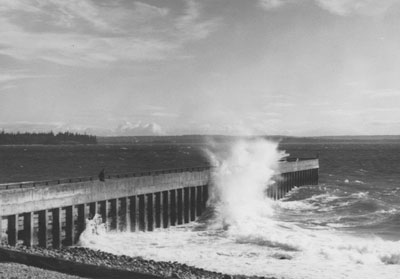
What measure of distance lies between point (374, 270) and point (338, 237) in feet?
25.8

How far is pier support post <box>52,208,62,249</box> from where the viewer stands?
2336 cm

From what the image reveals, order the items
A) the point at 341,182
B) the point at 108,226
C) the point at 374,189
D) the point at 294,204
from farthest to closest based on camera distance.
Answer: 1. the point at 341,182
2. the point at 374,189
3. the point at 294,204
4. the point at 108,226

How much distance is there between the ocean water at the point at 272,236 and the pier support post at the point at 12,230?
161 inches

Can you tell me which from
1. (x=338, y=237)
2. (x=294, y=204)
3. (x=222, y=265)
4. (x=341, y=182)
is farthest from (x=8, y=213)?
(x=341, y=182)

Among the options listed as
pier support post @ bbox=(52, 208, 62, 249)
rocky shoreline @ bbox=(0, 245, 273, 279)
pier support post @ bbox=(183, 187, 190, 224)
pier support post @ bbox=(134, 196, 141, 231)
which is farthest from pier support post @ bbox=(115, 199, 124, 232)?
pier support post @ bbox=(183, 187, 190, 224)

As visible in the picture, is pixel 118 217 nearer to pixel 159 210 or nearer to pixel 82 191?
pixel 82 191

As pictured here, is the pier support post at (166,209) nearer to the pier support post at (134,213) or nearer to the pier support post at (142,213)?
the pier support post at (142,213)

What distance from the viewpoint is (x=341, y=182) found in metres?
75.0

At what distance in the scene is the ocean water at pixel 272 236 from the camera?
2222 cm

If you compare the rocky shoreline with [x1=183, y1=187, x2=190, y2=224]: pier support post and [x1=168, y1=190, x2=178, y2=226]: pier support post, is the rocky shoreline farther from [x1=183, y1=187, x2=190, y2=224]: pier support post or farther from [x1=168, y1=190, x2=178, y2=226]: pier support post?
[x1=183, y1=187, x2=190, y2=224]: pier support post

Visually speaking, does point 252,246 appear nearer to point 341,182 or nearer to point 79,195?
point 79,195

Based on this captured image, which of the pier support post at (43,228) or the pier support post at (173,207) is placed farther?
the pier support post at (173,207)

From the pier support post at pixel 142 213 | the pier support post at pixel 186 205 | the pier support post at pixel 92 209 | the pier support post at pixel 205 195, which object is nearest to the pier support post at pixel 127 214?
the pier support post at pixel 142 213

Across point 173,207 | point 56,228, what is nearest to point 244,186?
point 173,207
